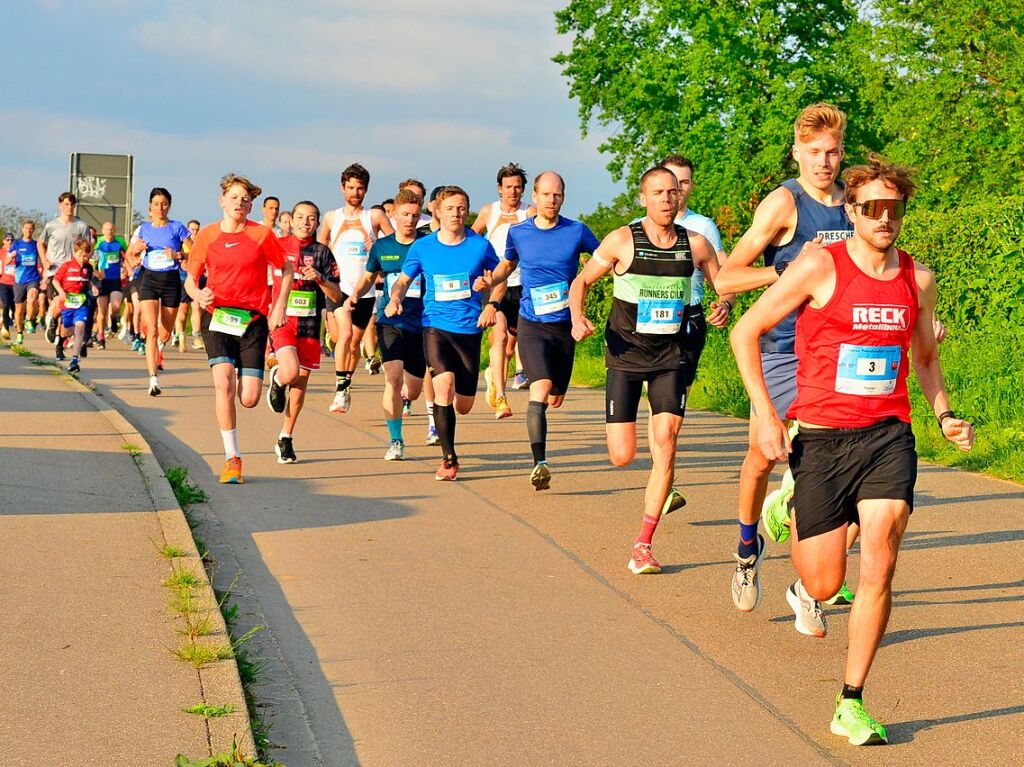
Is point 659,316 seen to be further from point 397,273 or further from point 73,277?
point 73,277

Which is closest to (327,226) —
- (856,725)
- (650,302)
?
(650,302)

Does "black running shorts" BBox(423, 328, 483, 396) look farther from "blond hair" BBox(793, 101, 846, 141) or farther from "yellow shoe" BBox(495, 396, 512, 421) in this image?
"blond hair" BBox(793, 101, 846, 141)

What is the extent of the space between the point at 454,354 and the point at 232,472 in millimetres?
1805

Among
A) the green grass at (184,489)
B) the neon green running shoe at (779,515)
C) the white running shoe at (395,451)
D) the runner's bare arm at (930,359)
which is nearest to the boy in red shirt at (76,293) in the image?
the white running shoe at (395,451)

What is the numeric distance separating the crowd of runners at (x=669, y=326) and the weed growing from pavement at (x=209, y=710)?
6.42ft

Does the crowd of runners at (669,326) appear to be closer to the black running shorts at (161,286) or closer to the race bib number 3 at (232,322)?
the race bib number 3 at (232,322)

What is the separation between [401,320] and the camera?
42.7 ft

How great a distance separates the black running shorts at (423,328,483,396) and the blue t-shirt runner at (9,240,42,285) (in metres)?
19.1

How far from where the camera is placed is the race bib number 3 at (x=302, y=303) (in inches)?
523

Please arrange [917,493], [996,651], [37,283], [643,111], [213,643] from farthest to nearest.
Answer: [643,111] → [37,283] → [917,493] → [996,651] → [213,643]

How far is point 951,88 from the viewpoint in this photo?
40.1 meters

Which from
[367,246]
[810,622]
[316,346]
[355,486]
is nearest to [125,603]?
[810,622]

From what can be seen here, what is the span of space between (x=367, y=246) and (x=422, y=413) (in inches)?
77.0

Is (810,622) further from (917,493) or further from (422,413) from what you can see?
(422,413)
